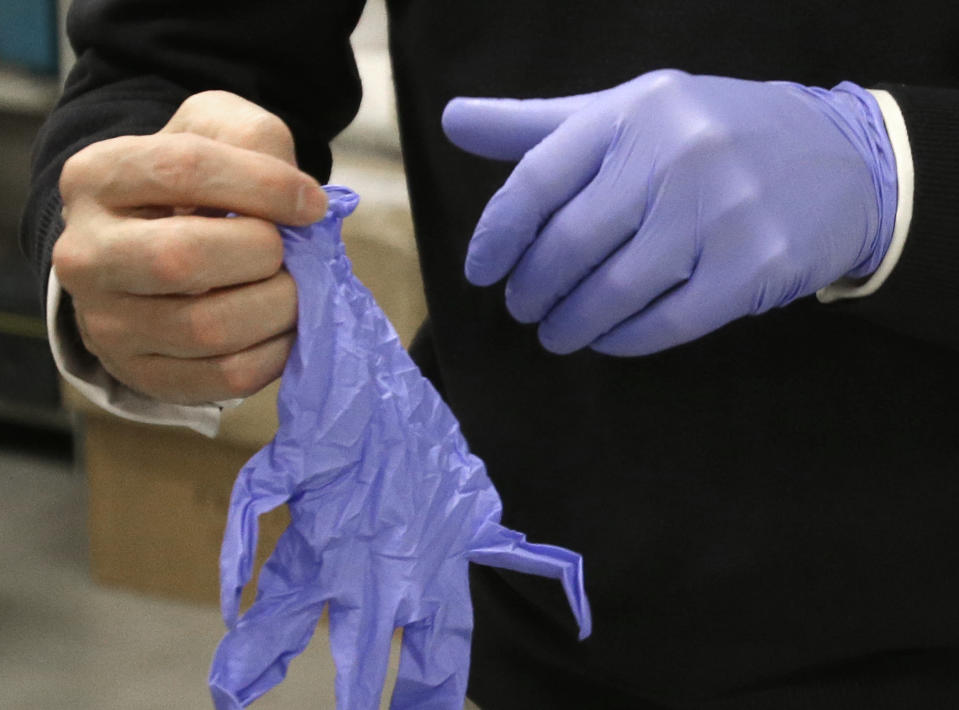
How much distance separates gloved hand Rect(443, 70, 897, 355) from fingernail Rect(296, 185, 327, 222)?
0.07 meters

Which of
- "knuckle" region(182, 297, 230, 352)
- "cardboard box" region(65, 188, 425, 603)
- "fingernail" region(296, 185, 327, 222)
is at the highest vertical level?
"fingernail" region(296, 185, 327, 222)

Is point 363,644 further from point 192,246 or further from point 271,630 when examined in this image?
point 192,246

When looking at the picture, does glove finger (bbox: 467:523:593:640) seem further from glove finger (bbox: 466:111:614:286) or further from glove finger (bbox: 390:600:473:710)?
glove finger (bbox: 466:111:614:286)

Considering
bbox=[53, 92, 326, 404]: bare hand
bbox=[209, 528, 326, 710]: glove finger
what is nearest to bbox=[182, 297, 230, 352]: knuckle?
bbox=[53, 92, 326, 404]: bare hand

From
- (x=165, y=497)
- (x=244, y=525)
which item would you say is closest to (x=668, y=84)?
(x=244, y=525)

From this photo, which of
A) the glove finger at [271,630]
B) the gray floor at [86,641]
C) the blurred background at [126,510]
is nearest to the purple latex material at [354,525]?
the glove finger at [271,630]

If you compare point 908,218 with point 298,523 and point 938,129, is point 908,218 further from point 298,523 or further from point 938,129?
point 298,523

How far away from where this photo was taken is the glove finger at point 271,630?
0.47 meters

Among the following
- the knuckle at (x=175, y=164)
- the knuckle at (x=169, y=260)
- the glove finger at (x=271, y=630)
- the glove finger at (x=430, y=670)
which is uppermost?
the knuckle at (x=175, y=164)

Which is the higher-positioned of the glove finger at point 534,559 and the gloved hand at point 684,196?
the gloved hand at point 684,196

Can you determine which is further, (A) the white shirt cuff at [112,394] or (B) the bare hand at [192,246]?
(A) the white shirt cuff at [112,394]

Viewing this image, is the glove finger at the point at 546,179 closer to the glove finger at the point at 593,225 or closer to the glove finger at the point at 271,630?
the glove finger at the point at 593,225

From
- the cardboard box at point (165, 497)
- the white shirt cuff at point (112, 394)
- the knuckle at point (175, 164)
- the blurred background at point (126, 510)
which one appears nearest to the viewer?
the knuckle at point (175, 164)

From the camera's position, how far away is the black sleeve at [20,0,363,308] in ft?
2.10
